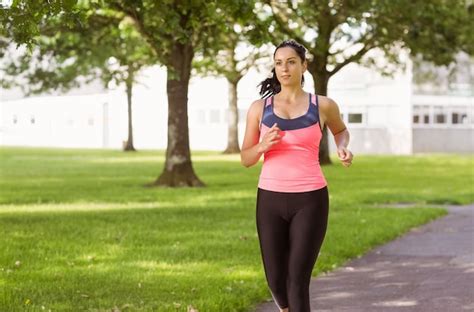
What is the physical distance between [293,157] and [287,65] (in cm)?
54

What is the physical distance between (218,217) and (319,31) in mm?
20198

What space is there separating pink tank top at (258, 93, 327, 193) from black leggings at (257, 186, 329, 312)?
2.0 inches

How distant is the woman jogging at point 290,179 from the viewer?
5676mm

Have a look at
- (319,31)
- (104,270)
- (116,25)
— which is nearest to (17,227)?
(104,270)

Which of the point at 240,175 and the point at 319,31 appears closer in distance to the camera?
the point at 240,175

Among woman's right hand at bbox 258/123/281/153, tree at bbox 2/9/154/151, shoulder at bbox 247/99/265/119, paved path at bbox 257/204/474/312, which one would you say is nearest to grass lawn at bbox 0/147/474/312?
paved path at bbox 257/204/474/312

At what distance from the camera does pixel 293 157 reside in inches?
223

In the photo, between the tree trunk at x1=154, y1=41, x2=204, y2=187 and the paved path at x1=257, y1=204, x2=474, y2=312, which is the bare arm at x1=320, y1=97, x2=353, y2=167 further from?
the tree trunk at x1=154, y1=41, x2=204, y2=187

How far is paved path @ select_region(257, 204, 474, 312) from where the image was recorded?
8.08 meters

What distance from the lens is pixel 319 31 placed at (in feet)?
116

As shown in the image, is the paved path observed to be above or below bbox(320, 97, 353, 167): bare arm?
below

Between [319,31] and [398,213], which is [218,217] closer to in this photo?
[398,213]

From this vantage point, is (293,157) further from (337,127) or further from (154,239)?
(154,239)

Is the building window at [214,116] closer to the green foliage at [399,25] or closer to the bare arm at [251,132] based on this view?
the green foliage at [399,25]
